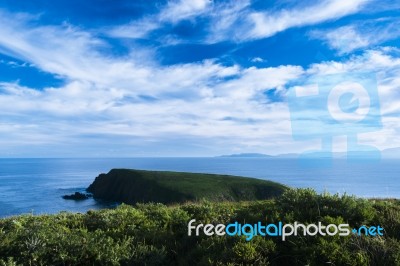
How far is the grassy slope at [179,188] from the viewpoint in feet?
360

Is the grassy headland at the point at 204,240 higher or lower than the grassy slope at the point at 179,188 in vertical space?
higher

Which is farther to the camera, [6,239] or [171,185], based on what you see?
[171,185]

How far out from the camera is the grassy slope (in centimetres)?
10969

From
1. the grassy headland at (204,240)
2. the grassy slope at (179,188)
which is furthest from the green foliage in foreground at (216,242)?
the grassy slope at (179,188)

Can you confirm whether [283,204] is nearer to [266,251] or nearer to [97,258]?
[266,251]

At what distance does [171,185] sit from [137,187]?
17.9 meters

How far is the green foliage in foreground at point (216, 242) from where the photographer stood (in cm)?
789

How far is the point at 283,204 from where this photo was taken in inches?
440

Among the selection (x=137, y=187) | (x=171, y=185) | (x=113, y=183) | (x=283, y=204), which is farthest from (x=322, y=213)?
(x=113, y=183)

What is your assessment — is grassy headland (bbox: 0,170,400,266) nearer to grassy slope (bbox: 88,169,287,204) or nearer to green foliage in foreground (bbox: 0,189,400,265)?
green foliage in foreground (bbox: 0,189,400,265)

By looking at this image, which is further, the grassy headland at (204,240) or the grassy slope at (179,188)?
the grassy slope at (179,188)

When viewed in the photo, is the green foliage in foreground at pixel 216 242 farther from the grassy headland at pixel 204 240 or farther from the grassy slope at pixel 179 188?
the grassy slope at pixel 179 188

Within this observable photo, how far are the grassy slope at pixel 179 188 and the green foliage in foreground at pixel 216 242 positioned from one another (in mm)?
86837

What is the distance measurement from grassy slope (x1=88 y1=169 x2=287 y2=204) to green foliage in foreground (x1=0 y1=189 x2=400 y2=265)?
8684cm
